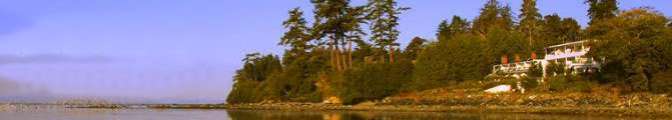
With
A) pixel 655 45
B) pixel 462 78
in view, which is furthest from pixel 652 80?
pixel 462 78

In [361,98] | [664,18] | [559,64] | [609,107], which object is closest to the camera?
[609,107]

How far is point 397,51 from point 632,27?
4082 centimetres

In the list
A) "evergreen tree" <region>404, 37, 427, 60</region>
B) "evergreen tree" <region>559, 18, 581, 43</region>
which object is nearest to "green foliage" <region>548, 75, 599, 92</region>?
"evergreen tree" <region>559, 18, 581, 43</region>

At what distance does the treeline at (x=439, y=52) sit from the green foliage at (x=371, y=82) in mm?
95

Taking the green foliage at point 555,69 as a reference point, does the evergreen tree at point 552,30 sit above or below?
above

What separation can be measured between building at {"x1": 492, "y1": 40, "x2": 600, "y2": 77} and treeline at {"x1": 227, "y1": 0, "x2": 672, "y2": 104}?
1.52 m

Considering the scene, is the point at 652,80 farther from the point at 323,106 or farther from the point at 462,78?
the point at 323,106

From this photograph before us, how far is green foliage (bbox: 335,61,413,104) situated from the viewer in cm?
7681

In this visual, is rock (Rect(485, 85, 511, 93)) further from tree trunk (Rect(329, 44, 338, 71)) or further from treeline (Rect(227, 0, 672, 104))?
tree trunk (Rect(329, 44, 338, 71))

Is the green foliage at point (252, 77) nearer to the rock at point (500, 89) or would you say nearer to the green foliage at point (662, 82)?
the rock at point (500, 89)

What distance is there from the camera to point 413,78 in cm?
7969

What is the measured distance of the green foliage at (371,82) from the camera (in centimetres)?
7681

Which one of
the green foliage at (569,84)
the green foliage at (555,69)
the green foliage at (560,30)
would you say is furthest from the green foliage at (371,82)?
the green foliage at (560,30)

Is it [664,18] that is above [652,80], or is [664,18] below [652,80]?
above
